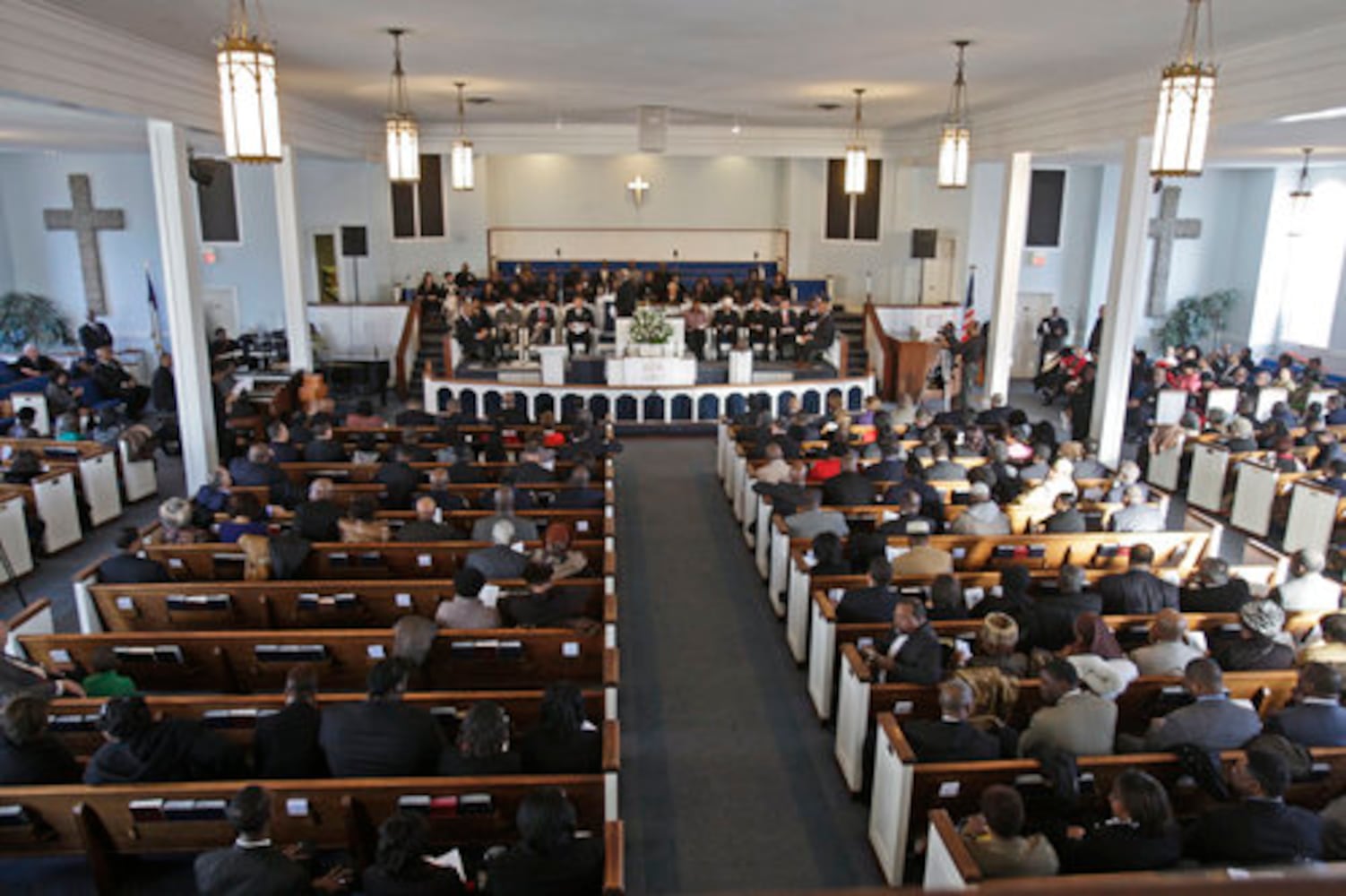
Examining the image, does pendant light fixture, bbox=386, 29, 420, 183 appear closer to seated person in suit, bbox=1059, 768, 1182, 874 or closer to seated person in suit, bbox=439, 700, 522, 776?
seated person in suit, bbox=439, 700, 522, 776

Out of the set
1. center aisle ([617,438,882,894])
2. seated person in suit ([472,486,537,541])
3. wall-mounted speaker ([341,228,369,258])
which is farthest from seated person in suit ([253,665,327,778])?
wall-mounted speaker ([341,228,369,258])

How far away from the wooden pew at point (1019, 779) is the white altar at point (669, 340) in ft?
31.4

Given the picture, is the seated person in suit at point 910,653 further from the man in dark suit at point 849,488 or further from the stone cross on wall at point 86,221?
the stone cross on wall at point 86,221

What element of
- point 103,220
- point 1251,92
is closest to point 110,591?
point 1251,92

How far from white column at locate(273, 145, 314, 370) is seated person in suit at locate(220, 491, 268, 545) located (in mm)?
6632

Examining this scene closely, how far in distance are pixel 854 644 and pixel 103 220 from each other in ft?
57.0

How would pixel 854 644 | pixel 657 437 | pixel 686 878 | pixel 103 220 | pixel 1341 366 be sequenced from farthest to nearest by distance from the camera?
pixel 103 220 → pixel 1341 366 → pixel 657 437 → pixel 854 644 → pixel 686 878

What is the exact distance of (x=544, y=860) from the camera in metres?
3.36

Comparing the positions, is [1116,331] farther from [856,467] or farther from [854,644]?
[854,644]

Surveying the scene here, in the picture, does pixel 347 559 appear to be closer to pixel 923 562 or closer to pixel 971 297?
pixel 923 562

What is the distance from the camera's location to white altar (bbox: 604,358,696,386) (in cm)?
1315

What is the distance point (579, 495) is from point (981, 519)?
3.18 m

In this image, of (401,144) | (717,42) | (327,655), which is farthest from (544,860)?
(717,42)

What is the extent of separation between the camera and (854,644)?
5.52 meters
